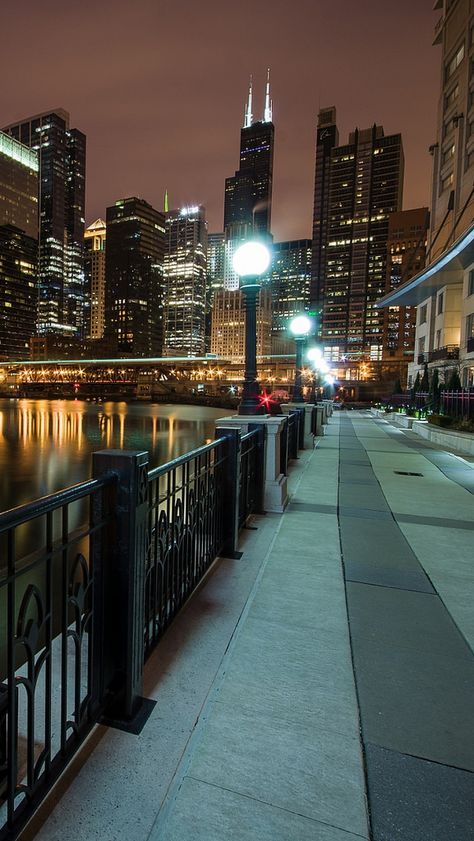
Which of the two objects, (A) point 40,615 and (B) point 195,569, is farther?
(B) point 195,569

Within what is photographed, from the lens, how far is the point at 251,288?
680cm

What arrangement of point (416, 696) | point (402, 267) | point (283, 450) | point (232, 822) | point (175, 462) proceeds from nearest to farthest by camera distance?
point (232, 822) → point (416, 696) → point (175, 462) → point (283, 450) → point (402, 267)

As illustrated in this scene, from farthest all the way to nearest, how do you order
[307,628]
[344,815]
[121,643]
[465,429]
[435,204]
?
[435,204]
[465,429]
[307,628]
[121,643]
[344,815]

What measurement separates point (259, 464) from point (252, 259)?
10.2 ft

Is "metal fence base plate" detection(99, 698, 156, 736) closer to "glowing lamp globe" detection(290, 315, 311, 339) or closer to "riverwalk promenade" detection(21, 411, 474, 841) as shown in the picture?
"riverwalk promenade" detection(21, 411, 474, 841)

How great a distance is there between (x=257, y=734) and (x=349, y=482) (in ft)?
23.2

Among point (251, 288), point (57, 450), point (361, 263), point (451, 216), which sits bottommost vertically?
point (57, 450)

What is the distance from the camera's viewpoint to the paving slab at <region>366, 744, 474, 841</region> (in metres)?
1.79

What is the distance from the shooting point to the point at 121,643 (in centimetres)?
239

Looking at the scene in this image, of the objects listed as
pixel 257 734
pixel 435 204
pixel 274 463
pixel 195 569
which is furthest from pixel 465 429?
pixel 435 204

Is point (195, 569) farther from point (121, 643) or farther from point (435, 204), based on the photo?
point (435, 204)

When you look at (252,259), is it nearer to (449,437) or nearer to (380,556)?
(380,556)

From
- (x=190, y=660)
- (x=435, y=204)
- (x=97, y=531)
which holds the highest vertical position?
(x=435, y=204)

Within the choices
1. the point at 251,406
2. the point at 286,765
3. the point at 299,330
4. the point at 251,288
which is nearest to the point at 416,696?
the point at 286,765
